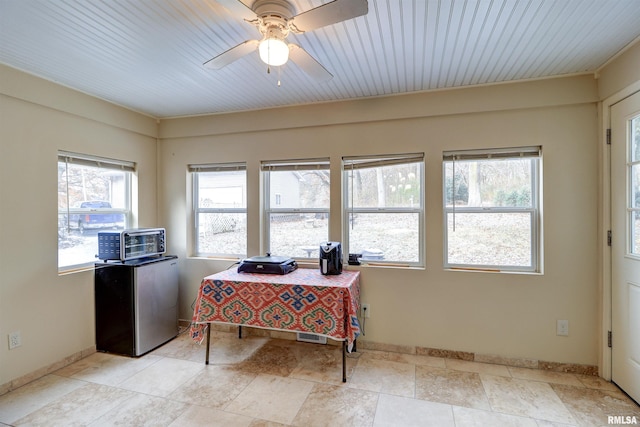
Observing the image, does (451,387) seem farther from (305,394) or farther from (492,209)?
(492,209)

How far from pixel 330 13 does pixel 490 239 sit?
7.77 ft

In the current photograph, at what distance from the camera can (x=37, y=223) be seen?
2.44 metres

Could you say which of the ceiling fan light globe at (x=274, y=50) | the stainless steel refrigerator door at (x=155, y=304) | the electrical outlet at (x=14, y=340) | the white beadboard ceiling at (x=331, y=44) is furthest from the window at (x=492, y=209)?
the electrical outlet at (x=14, y=340)

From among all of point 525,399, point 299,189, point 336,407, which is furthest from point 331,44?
point 525,399

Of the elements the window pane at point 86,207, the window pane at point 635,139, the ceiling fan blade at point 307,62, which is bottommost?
the window pane at point 86,207

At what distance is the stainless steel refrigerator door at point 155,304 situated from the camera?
279 centimetres

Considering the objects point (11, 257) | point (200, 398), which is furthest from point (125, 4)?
point (200, 398)

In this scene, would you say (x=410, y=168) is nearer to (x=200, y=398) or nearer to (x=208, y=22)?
(x=208, y=22)

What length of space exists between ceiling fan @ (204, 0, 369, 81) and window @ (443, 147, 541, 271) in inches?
70.2

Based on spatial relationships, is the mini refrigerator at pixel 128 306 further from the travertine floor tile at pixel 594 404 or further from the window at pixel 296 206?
the travertine floor tile at pixel 594 404

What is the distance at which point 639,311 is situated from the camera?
204 centimetres

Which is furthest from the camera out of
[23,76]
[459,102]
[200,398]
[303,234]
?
[303,234]

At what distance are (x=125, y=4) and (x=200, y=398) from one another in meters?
2.53

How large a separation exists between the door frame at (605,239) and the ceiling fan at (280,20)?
231 cm
